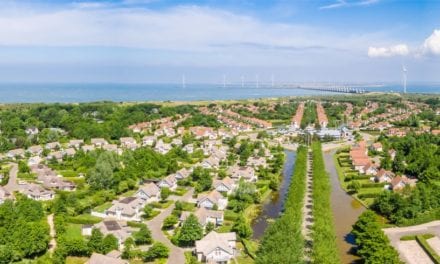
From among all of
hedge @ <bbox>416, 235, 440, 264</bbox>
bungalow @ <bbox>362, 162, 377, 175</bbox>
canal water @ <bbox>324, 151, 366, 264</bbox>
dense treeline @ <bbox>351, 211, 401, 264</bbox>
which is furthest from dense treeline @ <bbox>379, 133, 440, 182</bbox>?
dense treeline @ <bbox>351, 211, 401, 264</bbox>

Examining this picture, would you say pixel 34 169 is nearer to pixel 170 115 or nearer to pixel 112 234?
pixel 112 234

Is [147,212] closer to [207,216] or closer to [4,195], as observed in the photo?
[207,216]

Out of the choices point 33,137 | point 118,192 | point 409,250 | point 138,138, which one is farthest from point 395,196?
point 33,137

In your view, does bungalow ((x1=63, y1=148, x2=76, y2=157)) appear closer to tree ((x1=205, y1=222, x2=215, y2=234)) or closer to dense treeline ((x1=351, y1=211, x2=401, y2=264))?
tree ((x1=205, y1=222, x2=215, y2=234))

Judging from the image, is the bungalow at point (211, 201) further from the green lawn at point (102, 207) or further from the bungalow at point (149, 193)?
the green lawn at point (102, 207)

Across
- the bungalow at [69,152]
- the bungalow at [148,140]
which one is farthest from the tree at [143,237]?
the bungalow at [148,140]

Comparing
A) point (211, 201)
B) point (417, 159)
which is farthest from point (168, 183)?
point (417, 159)
